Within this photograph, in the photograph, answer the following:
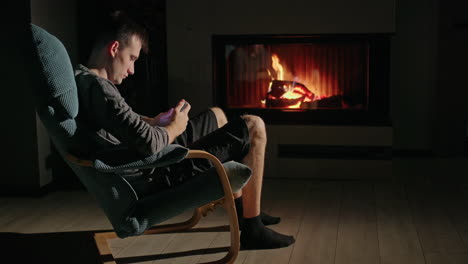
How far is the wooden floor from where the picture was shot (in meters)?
2.46

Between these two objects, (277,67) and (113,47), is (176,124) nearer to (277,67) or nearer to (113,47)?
(113,47)

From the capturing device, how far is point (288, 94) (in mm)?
4074

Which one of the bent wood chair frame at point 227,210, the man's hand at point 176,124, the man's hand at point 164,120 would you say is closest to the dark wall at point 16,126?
the bent wood chair frame at point 227,210

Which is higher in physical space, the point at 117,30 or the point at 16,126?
the point at 117,30

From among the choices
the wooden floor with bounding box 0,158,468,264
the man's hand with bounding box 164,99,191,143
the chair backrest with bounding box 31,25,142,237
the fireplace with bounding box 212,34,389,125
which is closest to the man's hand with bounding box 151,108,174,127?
the man's hand with bounding box 164,99,191,143

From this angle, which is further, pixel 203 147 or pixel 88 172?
pixel 203 147

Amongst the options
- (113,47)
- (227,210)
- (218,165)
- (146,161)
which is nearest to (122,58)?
(113,47)

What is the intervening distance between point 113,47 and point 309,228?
127 cm

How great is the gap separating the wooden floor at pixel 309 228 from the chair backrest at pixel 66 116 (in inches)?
16.8

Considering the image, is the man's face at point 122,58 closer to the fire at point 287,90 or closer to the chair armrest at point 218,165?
the chair armrest at point 218,165

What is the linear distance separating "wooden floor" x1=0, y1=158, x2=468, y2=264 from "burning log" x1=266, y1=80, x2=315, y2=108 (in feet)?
1.91

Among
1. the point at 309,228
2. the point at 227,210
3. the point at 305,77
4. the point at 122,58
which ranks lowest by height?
the point at 309,228

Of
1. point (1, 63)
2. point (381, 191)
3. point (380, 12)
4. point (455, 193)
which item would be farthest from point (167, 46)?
point (455, 193)

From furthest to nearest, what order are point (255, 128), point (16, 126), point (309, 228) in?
point (16, 126)
point (309, 228)
point (255, 128)
